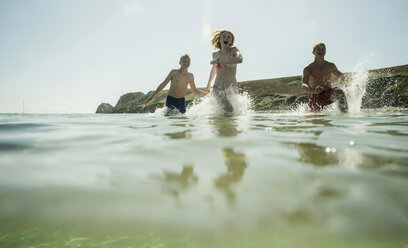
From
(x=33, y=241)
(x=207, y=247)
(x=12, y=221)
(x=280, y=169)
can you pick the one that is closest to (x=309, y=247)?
(x=207, y=247)

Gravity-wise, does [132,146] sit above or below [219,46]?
below

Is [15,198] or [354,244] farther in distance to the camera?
[15,198]

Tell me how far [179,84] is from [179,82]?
0.23 feet

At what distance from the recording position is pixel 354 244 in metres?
0.73

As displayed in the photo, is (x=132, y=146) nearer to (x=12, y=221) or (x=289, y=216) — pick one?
(x=12, y=221)

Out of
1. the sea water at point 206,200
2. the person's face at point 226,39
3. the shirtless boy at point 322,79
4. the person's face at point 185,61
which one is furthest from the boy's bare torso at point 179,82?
the sea water at point 206,200

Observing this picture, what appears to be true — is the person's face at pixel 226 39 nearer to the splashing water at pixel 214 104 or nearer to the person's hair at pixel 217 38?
the person's hair at pixel 217 38

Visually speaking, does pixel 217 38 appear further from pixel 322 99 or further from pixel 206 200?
pixel 206 200

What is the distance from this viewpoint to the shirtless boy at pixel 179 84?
8.30 m

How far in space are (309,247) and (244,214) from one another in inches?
8.8

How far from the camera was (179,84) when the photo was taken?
335 inches

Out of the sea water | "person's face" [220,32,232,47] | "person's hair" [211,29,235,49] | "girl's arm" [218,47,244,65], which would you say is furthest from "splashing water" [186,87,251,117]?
the sea water

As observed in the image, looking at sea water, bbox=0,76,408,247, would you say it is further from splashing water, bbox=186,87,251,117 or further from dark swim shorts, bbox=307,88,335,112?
dark swim shorts, bbox=307,88,335,112

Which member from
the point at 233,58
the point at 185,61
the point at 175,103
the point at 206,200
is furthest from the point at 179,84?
the point at 206,200
